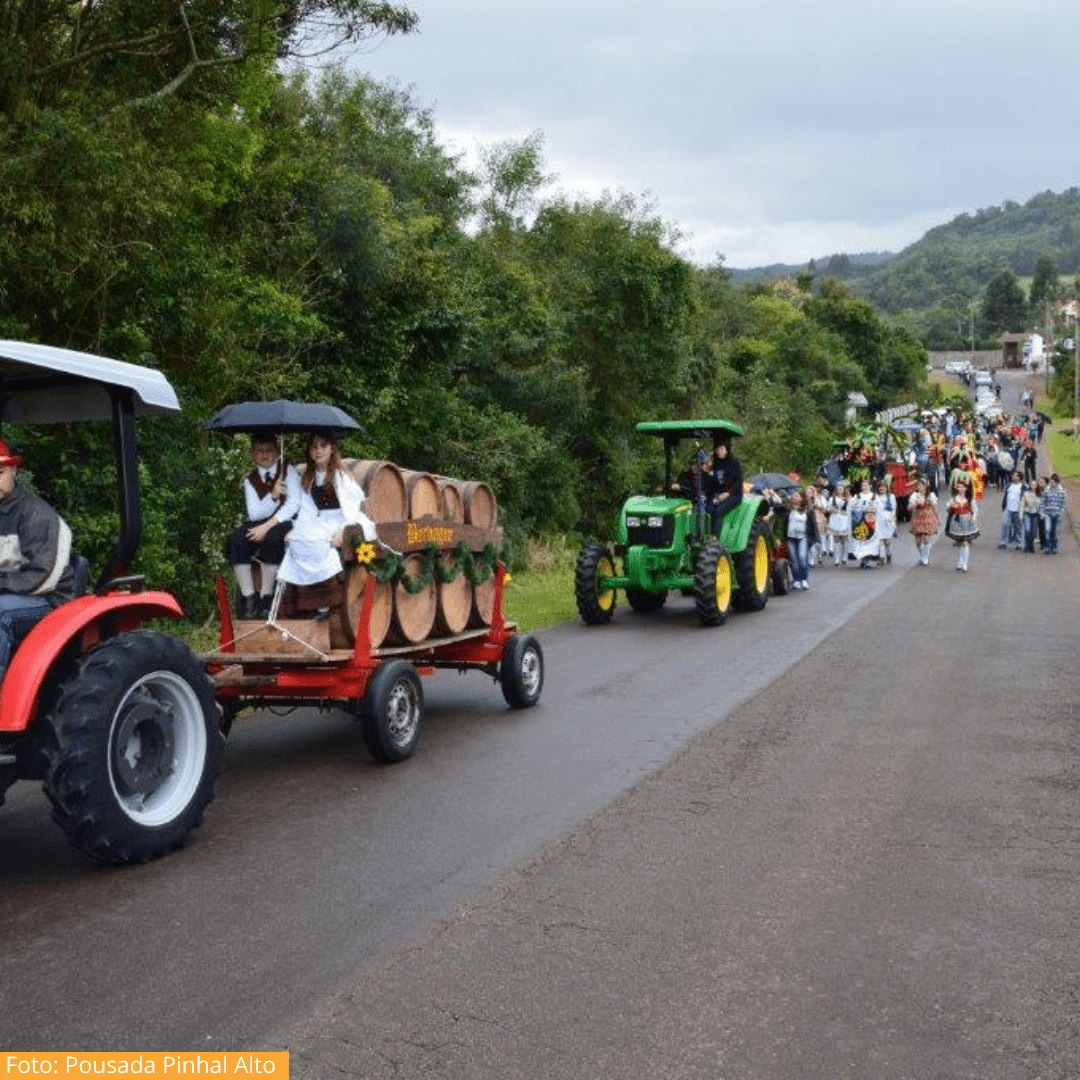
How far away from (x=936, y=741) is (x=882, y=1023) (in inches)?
201

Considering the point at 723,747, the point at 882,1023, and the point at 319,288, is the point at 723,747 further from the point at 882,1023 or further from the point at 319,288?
the point at 319,288

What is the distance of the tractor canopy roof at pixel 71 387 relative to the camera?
6.29 meters

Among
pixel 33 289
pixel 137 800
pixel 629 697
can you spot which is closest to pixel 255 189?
pixel 33 289

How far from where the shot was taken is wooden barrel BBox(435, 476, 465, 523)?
10.1 meters

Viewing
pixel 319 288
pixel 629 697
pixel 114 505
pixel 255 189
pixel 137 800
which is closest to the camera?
pixel 137 800

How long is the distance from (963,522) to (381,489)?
19.2 meters

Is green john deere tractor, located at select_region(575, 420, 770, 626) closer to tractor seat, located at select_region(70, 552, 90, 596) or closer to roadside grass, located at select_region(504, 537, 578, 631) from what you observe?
roadside grass, located at select_region(504, 537, 578, 631)

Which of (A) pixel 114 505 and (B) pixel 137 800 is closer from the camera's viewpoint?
(B) pixel 137 800

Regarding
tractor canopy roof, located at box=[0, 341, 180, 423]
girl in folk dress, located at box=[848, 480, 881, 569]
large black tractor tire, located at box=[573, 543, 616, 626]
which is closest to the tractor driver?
large black tractor tire, located at box=[573, 543, 616, 626]

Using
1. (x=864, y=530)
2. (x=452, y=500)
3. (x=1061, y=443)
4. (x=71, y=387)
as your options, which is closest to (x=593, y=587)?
(x=452, y=500)

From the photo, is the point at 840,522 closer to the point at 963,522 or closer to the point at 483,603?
the point at 963,522

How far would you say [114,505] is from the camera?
A: 14.0m

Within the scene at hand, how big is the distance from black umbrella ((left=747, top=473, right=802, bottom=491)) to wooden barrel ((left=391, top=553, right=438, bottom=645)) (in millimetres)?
17917

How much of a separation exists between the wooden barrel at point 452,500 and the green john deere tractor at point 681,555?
620 centimetres
